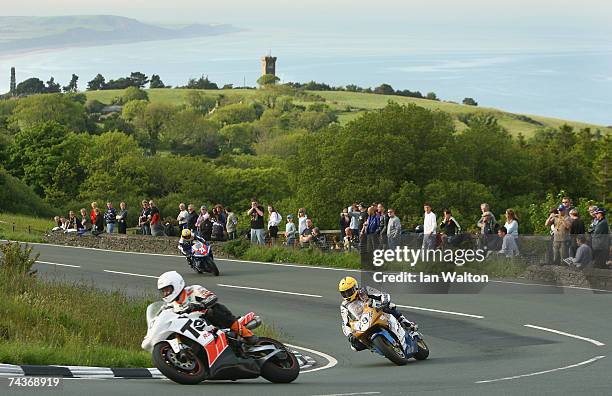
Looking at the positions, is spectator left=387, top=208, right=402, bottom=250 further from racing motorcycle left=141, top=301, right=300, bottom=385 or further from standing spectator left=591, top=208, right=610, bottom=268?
racing motorcycle left=141, top=301, right=300, bottom=385

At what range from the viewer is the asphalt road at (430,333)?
41.3 ft

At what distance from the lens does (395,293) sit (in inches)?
1035

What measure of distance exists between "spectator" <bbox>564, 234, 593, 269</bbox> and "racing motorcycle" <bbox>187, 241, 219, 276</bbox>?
9.97 meters

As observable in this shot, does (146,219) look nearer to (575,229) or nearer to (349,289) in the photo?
(575,229)

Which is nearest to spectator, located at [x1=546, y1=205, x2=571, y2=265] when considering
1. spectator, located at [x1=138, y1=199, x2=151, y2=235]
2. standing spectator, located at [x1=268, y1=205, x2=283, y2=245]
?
standing spectator, located at [x1=268, y1=205, x2=283, y2=245]

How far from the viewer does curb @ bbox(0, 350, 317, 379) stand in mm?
12945

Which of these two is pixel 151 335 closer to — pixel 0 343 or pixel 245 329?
pixel 245 329

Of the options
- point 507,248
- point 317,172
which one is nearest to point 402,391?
point 507,248

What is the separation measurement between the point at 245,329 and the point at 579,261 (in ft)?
46.3

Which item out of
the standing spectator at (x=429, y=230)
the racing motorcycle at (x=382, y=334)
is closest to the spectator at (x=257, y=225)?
the standing spectator at (x=429, y=230)

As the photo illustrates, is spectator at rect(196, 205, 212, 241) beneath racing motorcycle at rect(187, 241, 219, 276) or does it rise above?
above

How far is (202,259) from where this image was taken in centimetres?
3016

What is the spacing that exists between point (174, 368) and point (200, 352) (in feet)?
1.24

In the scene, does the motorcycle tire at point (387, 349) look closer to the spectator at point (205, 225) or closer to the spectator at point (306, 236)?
the spectator at point (306, 236)
